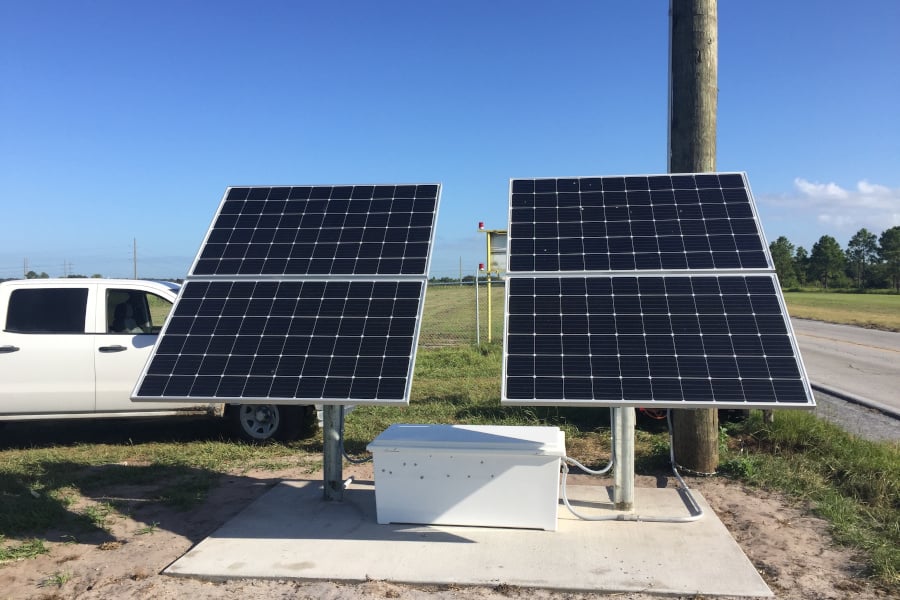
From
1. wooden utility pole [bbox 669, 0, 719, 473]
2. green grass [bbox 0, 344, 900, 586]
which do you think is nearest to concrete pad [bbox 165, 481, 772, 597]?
green grass [bbox 0, 344, 900, 586]

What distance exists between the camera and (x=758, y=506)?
5660 mm

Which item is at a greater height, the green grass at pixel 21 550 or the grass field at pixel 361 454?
the grass field at pixel 361 454

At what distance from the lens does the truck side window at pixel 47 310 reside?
308 inches

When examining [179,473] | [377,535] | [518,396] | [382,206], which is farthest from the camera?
[179,473]

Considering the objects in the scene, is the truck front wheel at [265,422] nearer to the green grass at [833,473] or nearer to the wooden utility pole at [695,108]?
the wooden utility pole at [695,108]

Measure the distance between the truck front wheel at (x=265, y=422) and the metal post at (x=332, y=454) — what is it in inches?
90.6

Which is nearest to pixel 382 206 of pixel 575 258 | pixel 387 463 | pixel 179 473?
pixel 575 258

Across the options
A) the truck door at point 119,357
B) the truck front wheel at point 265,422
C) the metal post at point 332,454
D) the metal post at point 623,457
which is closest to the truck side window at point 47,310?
the truck door at point 119,357

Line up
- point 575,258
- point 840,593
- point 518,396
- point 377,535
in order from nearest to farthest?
1. point 840,593
2. point 518,396
3. point 377,535
4. point 575,258

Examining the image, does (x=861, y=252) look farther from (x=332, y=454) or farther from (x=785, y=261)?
(x=332, y=454)

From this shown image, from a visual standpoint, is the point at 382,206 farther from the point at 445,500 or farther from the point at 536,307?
the point at 445,500

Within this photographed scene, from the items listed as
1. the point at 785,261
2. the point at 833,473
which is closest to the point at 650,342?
the point at 833,473

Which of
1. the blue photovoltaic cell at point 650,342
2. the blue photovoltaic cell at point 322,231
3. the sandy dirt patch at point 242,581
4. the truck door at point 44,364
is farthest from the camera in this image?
the truck door at point 44,364

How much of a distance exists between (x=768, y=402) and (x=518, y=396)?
A: 1561mm
